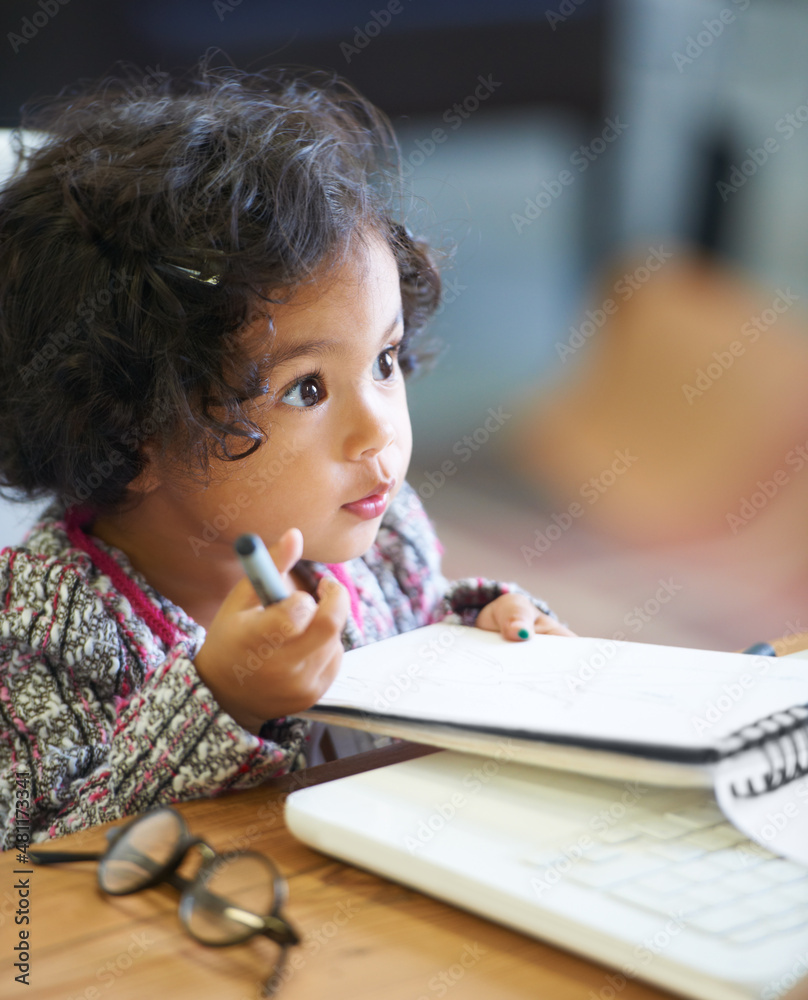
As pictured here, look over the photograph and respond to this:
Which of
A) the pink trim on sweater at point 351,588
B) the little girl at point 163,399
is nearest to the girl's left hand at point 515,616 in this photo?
the little girl at point 163,399

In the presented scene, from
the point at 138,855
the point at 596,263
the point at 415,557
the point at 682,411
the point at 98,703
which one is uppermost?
the point at 138,855

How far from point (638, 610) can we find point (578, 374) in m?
0.78

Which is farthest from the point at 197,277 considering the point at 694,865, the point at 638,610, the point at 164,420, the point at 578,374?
→ the point at 578,374

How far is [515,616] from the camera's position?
0.79 metres

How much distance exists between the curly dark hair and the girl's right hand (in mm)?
182

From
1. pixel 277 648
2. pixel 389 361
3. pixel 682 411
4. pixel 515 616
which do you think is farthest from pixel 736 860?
pixel 682 411

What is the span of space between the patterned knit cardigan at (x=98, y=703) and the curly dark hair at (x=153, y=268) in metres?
0.08

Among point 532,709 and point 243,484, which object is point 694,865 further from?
point 243,484

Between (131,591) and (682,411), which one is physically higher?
(131,591)

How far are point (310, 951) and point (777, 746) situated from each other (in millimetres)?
243

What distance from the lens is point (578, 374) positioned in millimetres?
2541

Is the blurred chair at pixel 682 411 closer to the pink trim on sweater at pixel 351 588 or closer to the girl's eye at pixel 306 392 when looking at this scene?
the pink trim on sweater at pixel 351 588

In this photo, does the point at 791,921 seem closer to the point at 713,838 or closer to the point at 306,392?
the point at 713,838

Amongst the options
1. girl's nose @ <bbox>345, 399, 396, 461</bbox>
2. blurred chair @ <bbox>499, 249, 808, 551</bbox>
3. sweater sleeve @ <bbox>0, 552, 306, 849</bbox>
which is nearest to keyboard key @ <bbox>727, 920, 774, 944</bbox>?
sweater sleeve @ <bbox>0, 552, 306, 849</bbox>
